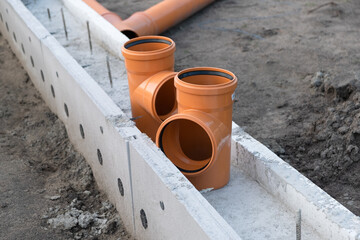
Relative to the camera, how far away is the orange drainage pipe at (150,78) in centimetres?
416

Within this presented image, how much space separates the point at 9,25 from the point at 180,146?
5.12 m

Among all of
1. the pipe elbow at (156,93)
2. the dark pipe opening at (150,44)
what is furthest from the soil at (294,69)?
the dark pipe opening at (150,44)

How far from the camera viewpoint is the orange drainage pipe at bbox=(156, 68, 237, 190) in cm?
341

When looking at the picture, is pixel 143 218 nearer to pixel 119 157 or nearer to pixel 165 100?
pixel 119 157

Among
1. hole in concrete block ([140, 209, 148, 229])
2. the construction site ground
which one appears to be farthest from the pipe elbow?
the construction site ground

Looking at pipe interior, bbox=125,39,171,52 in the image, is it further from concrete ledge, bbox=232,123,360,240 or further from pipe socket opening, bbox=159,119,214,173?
concrete ledge, bbox=232,123,360,240

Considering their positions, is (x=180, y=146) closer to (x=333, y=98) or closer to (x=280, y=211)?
(x=280, y=211)

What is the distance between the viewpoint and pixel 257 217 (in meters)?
3.40

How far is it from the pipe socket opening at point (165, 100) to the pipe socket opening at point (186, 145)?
44 centimetres

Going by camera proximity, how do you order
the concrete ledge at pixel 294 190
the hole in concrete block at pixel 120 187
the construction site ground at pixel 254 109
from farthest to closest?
the construction site ground at pixel 254 109 < the hole in concrete block at pixel 120 187 < the concrete ledge at pixel 294 190

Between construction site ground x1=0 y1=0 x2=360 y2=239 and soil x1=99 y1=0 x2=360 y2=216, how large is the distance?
1 centimetres

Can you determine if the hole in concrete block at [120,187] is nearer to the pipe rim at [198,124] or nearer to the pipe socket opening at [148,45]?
the pipe rim at [198,124]

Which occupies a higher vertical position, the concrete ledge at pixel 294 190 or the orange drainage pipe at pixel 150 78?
the orange drainage pipe at pixel 150 78

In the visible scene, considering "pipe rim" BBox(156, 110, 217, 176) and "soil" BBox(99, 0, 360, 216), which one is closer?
"pipe rim" BBox(156, 110, 217, 176)
